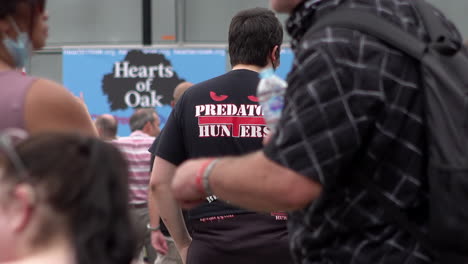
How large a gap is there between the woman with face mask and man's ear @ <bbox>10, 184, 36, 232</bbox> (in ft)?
1.06

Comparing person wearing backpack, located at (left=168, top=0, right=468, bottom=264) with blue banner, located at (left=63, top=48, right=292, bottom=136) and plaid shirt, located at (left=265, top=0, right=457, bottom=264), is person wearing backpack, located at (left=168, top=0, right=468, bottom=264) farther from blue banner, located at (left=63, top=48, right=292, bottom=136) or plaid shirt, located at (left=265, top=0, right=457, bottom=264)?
blue banner, located at (left=63, top=48, right=292, bottom=136)

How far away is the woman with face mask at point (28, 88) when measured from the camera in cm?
212

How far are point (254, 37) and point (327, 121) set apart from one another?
1984mm

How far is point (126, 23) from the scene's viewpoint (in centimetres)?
1263

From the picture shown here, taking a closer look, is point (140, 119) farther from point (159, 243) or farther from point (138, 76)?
point (159, 243)

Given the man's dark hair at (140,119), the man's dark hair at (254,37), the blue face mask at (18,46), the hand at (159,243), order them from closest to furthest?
the blue face mask at (18,46)
the man's dark hair at (254,37)
the hand at (159,243)
the man's dark hair at (140,119)

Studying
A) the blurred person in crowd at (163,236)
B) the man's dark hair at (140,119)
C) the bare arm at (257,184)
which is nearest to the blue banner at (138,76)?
the man's dark hair at (140,119)

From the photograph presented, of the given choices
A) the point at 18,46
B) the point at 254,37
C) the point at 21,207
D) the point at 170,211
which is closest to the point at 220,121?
the point at 254,37

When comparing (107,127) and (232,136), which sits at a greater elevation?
(232,136)

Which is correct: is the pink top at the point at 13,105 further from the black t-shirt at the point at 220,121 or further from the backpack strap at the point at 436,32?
the black t-shirt at the point at 220,121

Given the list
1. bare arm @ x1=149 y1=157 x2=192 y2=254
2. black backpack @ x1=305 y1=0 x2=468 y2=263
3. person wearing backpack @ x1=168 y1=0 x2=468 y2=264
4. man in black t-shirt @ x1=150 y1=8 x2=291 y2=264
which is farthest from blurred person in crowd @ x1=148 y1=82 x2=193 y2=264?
black backpack @ x1=305 y1=0 x2=468 y2=263

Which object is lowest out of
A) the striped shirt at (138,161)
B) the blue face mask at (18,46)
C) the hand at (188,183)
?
the striped shirt at (138,161)

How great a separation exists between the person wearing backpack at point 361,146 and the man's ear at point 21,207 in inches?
25.6

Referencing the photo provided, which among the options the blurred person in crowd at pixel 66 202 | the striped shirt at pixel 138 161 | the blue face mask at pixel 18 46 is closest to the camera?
the blurred person in crowd at pixel 66 202
